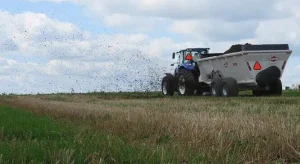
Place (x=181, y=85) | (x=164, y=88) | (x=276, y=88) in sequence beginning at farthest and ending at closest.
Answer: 1. (x=164, y=88)
2. (x=181, y=85)
3. (x=276, y=88)

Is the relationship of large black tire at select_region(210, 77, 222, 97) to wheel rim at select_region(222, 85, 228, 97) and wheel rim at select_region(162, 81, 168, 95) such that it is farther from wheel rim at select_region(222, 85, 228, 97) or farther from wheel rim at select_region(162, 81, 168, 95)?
wheel rim at select_region(162, 81, 168, 95)

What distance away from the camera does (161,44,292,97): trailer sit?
66.7 ft

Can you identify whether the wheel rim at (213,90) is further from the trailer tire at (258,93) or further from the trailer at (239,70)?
the trailer tire at (258,93)

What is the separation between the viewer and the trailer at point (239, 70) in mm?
20328

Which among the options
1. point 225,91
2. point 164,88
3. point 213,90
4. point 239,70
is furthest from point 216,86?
point 164,88

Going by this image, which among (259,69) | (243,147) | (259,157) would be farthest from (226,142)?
(259,69)

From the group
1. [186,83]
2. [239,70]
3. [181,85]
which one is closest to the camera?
[239,70]

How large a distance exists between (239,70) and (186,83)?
13.4 feet

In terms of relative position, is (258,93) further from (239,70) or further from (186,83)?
(186,83)

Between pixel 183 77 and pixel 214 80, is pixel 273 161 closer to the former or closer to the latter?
pixel 214 80

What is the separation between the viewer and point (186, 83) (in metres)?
24.4

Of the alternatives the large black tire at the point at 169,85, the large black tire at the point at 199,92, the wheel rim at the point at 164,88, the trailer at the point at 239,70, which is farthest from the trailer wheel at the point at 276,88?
the wheel rim at the point at 164,88

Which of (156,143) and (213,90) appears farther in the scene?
(213,90)

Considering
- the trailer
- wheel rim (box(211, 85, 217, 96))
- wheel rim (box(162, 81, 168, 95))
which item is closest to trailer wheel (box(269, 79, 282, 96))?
the trailer
